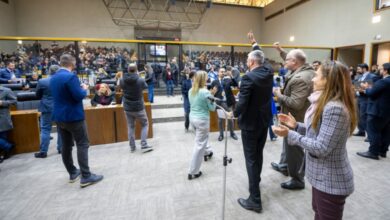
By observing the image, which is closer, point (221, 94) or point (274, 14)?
point (221, 94)

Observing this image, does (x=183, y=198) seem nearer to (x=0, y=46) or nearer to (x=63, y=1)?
(x=0, y=46)

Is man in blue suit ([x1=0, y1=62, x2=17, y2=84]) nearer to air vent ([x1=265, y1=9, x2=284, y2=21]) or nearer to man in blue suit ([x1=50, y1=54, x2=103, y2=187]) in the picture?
man in blue suit ([x1=50, y1=54, x2=103, y2=187])

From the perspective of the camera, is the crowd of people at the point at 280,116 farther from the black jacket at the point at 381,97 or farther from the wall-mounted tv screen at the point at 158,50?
the wall-mounted tv screen at the point at 158,50

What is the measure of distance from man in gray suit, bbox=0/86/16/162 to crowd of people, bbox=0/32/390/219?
0.04ft

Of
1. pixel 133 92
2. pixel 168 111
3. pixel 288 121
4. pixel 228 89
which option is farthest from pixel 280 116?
pixel 168 111

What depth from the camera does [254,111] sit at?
2.15 m

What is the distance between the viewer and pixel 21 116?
393cm

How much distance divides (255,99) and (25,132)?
13.7 feet

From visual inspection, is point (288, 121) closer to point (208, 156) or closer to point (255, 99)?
point (255, 99)

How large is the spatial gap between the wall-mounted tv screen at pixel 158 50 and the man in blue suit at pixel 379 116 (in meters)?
6.47

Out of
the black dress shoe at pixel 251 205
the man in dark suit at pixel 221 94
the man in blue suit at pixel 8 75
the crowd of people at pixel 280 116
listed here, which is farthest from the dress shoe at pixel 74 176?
the man in blue suit at pixel 8 75

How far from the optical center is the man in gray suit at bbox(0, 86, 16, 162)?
352 centimetres

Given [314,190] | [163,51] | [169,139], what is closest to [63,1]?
[163,51]

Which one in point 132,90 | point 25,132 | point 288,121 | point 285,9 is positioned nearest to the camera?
point 288,121
